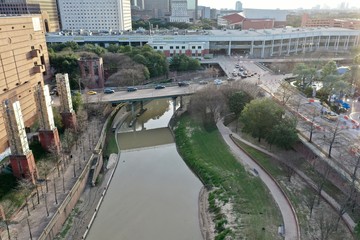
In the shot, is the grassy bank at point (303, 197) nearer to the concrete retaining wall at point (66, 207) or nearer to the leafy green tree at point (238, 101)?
the leafy green tree at point (238, 101)

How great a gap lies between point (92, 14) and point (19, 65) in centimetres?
9602

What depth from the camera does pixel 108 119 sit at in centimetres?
4075

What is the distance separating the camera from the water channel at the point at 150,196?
71.9ft

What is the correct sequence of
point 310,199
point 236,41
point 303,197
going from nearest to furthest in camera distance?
1. point 310,199
2. point 303,197
3. point 236,41

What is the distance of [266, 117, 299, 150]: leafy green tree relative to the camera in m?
28.7

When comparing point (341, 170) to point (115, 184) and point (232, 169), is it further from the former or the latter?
point (115, 184)

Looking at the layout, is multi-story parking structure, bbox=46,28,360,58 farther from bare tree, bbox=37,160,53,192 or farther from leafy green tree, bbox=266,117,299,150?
bare tree, bbox=37,160,53,192

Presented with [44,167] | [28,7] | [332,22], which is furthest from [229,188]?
[332,22]

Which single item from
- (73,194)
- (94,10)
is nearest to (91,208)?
(73,194)

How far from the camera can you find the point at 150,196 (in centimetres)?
2598

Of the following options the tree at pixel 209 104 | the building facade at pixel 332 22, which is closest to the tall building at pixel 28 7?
the tree at pixel 209 104

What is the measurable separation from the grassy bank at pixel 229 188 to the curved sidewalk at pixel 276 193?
462mm

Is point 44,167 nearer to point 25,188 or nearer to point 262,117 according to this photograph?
point 25,188

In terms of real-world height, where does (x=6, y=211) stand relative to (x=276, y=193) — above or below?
above
